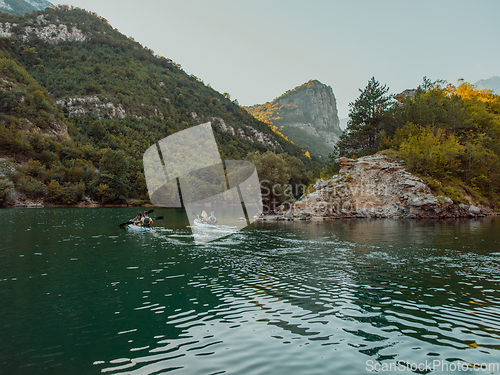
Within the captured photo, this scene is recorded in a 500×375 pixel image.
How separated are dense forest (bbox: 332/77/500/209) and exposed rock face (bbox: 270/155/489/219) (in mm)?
2658

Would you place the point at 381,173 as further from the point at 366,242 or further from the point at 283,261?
the point at 283,261

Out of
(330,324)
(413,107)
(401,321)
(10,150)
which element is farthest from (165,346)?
(10,150)

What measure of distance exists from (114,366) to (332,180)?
2204 inches

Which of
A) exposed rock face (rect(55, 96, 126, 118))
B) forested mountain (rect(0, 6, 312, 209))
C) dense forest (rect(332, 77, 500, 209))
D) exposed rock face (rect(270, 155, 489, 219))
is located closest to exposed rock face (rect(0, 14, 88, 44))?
forested mountain (rect(0, 6, 312, 209))

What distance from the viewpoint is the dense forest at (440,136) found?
5441 centimetres

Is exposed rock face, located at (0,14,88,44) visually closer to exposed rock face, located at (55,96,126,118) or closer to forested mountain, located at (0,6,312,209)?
forested mountain, located at (0,6,312,209)

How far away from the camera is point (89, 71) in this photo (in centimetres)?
15488

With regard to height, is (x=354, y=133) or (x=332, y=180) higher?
(x=354, y=133)

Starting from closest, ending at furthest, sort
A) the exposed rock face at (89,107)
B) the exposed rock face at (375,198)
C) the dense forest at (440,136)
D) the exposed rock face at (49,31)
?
the exposed rock face at (375,198)
the dense forest at (440,136)
the exposed rock face at (89,107)
the exposed rock face at (49,31)

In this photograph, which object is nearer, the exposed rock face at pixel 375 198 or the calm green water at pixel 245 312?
the calm green water at pixel 245 312

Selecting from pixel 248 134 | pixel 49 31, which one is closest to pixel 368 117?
pixel 248 134

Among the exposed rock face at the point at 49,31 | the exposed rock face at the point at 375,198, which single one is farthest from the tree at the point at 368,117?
the exposed rock face at the point at 49,31

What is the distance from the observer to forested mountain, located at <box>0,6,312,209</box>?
94.2m

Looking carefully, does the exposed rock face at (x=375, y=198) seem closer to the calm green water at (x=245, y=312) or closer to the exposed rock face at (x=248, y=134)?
the calm green water at (x=245, y=312)
